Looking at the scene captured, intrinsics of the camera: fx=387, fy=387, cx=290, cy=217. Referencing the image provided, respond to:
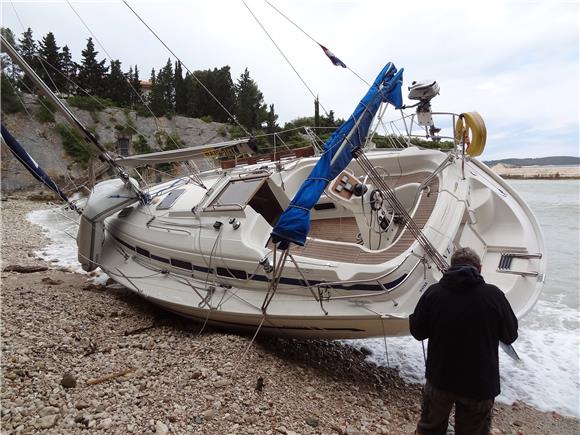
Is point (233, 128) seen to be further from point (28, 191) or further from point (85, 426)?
point (85, 426)

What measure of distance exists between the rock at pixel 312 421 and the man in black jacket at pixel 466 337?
134 cm

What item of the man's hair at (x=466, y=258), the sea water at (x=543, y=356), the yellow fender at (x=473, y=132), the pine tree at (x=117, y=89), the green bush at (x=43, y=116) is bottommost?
the sea water at (x=543, y=356)

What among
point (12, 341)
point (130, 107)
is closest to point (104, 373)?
point (12, 341)

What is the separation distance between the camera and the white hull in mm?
4098

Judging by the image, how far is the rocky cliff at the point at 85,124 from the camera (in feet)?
98.5

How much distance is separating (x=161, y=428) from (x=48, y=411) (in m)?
0.96

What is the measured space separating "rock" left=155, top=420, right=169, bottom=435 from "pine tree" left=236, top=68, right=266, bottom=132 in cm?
3825

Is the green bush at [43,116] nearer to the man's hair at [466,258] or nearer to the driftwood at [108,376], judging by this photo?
the driftwood at [108,376]

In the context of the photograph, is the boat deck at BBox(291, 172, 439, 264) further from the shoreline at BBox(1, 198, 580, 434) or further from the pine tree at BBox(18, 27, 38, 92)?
the pine tree at BBox(18, 27, 38, 92)

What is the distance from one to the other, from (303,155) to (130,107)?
36067mm

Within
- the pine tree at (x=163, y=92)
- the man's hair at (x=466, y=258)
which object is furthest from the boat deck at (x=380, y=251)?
the pine tree at (x=163, y=92)

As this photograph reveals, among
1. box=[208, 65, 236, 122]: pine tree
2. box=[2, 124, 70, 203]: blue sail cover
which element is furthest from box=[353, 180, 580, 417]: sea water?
box=[208, 65, 236, 122]: pine tree

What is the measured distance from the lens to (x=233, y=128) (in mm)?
38219

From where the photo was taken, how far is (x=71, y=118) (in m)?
6.55
